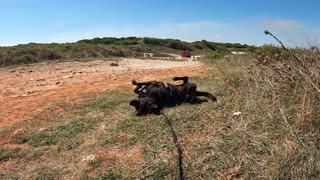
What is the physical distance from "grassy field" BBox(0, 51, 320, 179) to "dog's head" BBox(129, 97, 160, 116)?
108mm

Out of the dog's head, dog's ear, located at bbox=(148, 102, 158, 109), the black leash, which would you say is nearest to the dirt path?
the dog's head

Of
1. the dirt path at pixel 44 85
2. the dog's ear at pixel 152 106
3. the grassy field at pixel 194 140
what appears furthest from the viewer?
the dirt path at pixel 44 85

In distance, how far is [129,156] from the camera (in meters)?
3.20

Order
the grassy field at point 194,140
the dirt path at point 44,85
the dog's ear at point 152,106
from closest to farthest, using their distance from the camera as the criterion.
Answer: the grassy field at point 194,140, the dog's ear at point 152,106, the dirt path at point 44,85

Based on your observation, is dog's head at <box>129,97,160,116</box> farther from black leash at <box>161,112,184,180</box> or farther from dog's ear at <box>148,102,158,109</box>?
black leash at <box>161,112,184,180</box>

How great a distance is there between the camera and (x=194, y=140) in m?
3.25

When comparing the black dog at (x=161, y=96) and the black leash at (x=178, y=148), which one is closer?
the black leash at (x=178, y=148)

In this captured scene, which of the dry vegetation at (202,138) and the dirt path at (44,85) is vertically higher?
the dry vegetation at (202,138)

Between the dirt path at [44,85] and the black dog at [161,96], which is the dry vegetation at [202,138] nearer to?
the black dog at [161,96]

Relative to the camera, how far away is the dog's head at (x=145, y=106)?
13.5 feet

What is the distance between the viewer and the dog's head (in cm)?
412

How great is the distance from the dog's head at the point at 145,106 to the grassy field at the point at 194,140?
108 mm

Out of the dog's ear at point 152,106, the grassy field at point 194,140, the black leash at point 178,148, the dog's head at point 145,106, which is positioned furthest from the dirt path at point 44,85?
the black leash at point 178,148

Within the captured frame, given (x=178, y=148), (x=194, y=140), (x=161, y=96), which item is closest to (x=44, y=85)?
(x=161, y=96)
